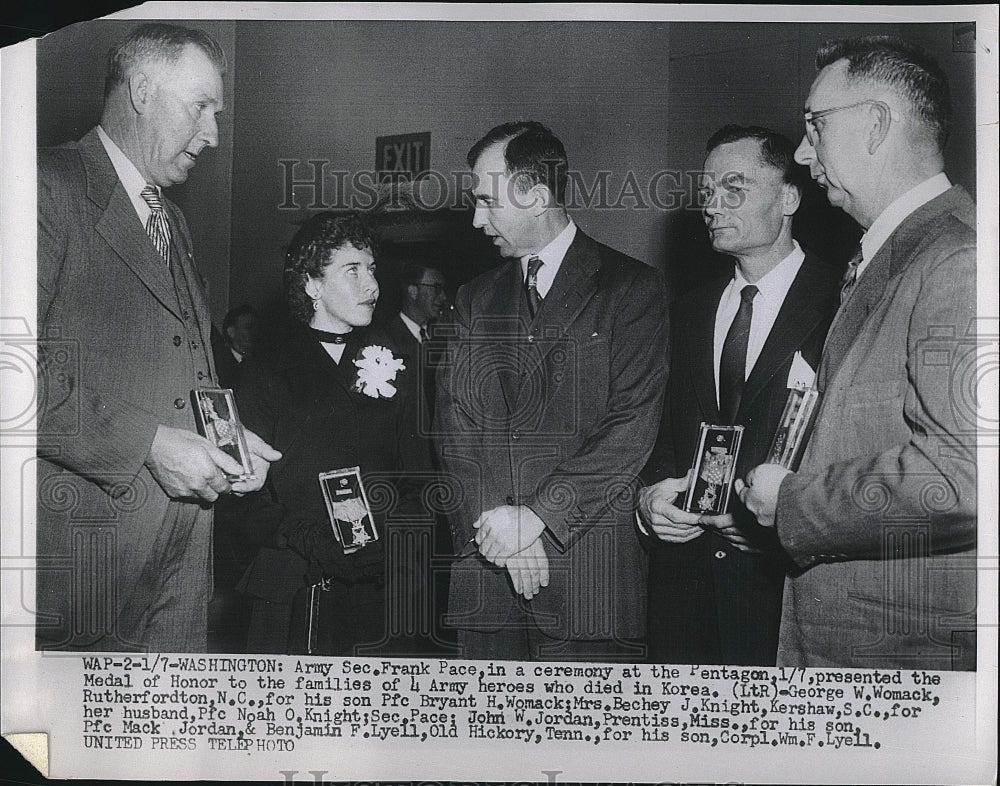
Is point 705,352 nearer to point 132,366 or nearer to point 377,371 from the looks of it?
point 377,371

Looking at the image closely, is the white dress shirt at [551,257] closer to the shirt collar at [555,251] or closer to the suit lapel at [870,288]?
the shirt collar at [555,251]

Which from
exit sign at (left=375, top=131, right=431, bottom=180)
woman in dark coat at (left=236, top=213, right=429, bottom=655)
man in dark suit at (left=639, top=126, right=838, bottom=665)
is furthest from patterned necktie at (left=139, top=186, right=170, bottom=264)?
man in dark suit at (left=639, top=126, right=838, bottom=665)

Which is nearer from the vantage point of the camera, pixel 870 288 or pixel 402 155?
pixel 870 288

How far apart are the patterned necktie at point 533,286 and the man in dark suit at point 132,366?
904mm

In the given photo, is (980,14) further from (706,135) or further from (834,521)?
(834,521)

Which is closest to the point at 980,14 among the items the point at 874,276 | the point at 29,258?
the point at 874,276

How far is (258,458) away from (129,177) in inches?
37.4

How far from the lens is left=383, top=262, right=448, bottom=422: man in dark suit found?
285 centimetres

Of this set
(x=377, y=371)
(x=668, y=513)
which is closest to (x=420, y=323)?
(x=377, y=371)

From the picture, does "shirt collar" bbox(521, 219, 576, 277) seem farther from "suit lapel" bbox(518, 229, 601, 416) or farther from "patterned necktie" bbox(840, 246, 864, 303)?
"patterned necktie" bbox(840, 246, 864, 303)

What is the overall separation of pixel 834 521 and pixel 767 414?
0.37 metres

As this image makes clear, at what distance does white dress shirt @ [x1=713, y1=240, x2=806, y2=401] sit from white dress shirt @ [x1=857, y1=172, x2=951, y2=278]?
0.18 m

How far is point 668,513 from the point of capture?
9.21 feet

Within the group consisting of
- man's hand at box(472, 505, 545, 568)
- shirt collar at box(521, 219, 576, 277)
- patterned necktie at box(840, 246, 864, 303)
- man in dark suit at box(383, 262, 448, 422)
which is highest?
shirt collar at box(521, 219, 576, 277)
